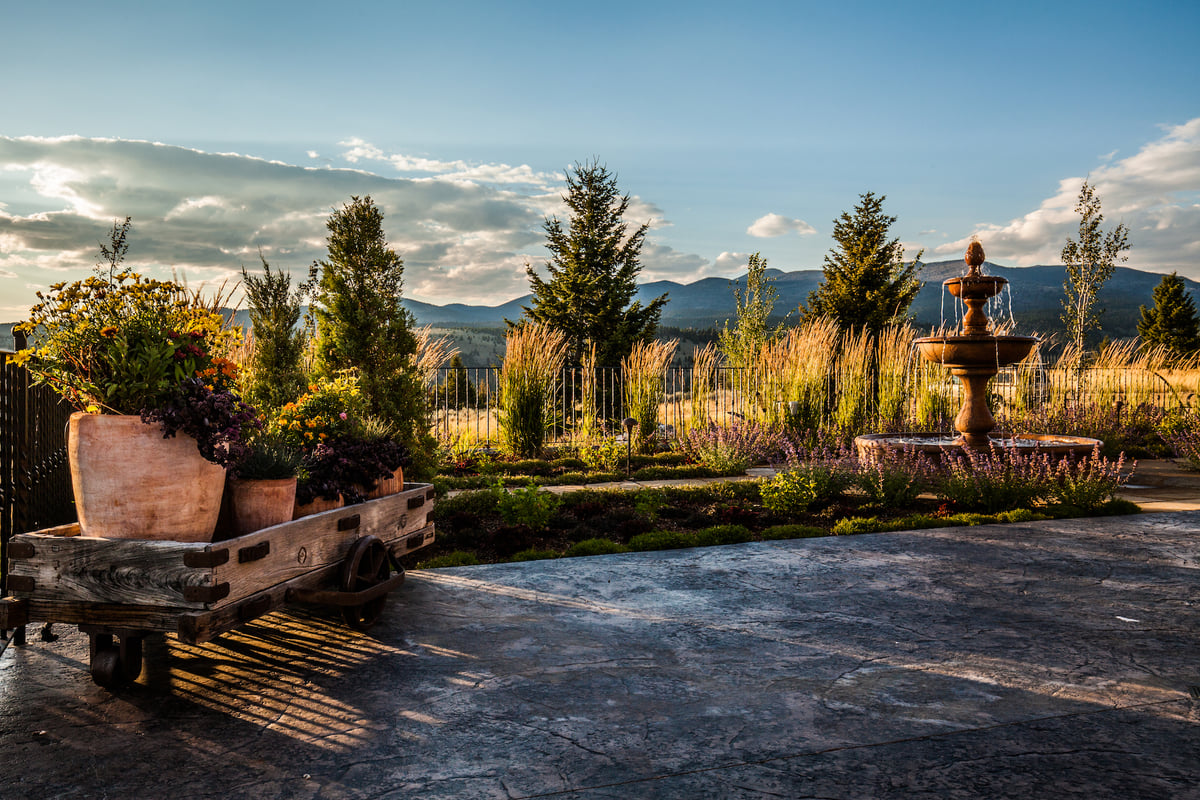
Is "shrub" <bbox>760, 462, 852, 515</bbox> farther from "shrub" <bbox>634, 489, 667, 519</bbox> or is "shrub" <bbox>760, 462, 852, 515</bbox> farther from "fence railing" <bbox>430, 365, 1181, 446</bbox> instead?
"fence railing" <bbox>430, 365, 1181, 446</bbox>

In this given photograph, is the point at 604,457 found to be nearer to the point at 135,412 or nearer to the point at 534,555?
the point at 534,555

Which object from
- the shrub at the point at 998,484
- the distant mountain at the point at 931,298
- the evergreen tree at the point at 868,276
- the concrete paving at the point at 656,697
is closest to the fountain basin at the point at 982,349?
the shrub at the point at 998,484

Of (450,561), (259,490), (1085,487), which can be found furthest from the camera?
(1085,487)

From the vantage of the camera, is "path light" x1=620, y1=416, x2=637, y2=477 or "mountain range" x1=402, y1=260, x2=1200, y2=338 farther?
"mountain range" x1=402, y1=260, x2=1200, y2=338

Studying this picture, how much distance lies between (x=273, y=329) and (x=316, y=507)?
6349 millimetres

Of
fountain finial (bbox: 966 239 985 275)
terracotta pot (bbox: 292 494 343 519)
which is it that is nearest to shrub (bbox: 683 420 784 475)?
fountain finial (bbox: 966 239 985 275)

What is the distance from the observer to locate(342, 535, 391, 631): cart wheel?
3.08 m

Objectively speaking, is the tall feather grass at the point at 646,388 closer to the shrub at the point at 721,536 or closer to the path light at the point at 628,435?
the path light at the point at 628,435

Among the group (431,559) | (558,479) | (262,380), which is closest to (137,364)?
(431,559)

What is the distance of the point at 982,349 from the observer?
7.40 m

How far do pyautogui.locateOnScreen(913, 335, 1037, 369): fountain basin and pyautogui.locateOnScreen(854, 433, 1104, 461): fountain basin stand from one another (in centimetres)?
79

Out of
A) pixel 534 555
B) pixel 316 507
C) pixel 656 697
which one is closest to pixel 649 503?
pixel 534 555

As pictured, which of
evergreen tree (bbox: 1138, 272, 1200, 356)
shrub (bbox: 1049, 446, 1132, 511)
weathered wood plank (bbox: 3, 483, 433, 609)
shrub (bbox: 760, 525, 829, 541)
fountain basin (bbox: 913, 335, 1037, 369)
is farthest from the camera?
evergreen tree (bbox: 1138, 272, 1200, 356)

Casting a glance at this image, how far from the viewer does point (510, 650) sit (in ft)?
9.50
